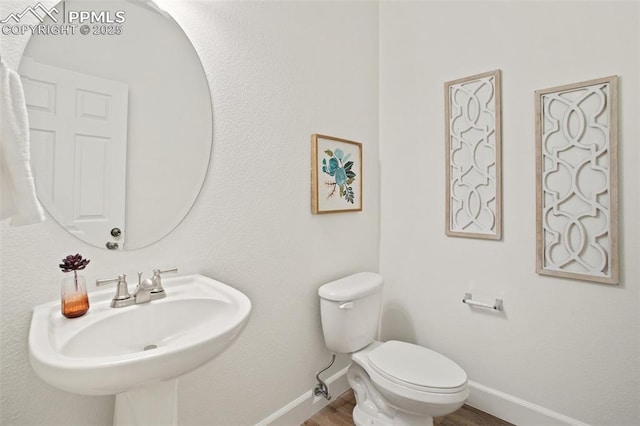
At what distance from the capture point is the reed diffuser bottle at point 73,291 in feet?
2.79

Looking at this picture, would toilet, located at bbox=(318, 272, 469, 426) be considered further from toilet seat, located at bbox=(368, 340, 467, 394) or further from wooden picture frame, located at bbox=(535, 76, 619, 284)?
wooden picture frame, located at bbox=(535, 76, 619, 284)

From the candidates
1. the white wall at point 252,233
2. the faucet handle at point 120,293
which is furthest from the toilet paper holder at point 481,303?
the faucet handle at point 120,293

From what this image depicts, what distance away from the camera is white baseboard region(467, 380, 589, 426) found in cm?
152

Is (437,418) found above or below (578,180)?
below

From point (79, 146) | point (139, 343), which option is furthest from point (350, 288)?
point (79, 146)

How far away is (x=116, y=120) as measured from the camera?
1.02 m

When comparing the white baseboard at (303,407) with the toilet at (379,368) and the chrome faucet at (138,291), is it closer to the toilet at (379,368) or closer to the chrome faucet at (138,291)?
the toilet at (379,368)

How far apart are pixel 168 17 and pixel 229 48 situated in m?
0.24

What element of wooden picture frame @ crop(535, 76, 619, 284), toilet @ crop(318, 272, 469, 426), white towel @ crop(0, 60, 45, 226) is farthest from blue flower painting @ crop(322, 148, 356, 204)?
white towel @ crop(0, 60, 45, 226)

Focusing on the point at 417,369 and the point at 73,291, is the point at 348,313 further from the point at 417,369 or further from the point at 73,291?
the point at 73,291

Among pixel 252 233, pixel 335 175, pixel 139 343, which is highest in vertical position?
pixel 335 175

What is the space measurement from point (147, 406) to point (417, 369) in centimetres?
108

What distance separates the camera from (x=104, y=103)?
99cm

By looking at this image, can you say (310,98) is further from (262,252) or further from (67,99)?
(67,99)
